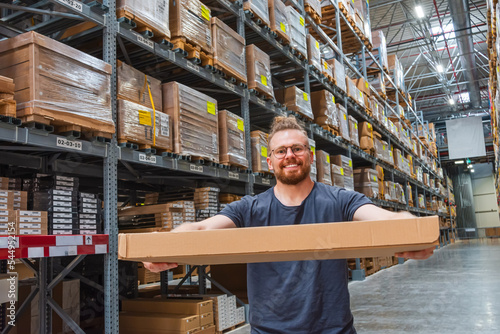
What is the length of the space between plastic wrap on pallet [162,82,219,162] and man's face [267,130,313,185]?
8.68 feet

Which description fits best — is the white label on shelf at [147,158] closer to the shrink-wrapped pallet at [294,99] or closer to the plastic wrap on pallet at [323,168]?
the shrink-wrapped pallet at [294,99]

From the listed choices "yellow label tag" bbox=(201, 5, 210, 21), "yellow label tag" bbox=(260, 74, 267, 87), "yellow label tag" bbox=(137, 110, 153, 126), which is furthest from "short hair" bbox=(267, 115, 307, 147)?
"yellow label tag" bbox=(260, 74, 267, 87)

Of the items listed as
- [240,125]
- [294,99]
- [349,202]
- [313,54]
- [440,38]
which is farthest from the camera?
[440,38]

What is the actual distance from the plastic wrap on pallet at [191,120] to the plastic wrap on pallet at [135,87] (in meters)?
0.14

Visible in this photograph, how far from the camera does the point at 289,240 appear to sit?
1418 mm

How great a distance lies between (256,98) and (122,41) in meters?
2.28

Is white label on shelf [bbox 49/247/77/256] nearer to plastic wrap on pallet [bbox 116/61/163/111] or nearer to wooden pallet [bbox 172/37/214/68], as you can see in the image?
plastic wrap on pallet [bbox 116/61/163/111]

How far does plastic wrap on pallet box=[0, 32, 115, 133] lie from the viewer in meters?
3.29

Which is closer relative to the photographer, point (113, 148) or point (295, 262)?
point (295, 262)

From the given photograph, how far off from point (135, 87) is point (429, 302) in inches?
196

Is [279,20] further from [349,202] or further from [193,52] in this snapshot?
[349,202]

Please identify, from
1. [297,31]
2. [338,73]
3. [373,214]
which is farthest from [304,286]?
[338,73]

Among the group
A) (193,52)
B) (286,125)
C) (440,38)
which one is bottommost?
(286,125)

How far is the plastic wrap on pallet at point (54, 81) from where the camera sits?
329 cm
